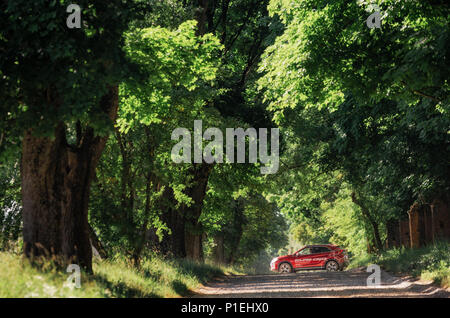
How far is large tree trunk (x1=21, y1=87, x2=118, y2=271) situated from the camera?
1139 centimetres

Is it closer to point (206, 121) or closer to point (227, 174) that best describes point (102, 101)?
→ point (206, 121)

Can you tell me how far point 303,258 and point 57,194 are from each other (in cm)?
2596

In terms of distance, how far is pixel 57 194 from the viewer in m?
11.8

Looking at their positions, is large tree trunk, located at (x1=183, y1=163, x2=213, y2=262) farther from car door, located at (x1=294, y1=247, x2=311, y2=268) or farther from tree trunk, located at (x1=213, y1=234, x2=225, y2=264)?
tree trunk, located at (x1=213, y1=234, x2=225, y2=264)

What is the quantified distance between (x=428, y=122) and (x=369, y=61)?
18.0 feet

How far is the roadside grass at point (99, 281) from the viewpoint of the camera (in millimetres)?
8531

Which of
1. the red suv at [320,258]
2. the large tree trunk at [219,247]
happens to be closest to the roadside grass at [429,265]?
the red suv at [320,258]

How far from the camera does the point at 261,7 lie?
30391 millimetres

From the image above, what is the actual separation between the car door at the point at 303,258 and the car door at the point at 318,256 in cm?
24

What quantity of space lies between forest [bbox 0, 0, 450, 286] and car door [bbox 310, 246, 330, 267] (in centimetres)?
627

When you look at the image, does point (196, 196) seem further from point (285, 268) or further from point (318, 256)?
point (285, 268)

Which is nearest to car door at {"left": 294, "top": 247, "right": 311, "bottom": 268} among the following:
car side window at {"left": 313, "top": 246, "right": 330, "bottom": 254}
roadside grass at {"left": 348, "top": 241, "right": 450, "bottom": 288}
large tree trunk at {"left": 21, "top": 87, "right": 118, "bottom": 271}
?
car side window at {"left": 313, "top": 246, "right": 330, "bottom": 254}

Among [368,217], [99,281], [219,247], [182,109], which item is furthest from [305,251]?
[99,281]
